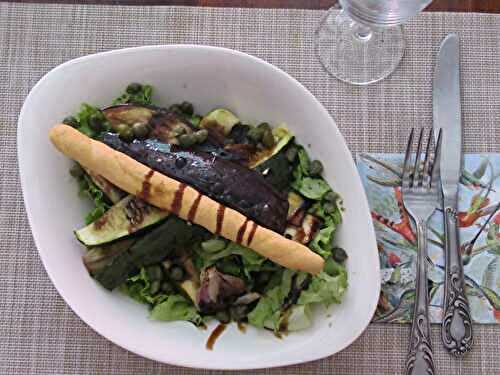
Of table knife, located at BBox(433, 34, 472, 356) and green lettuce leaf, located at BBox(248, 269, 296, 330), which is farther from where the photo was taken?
table knife, located at BBox(433, 34, 472, 356)

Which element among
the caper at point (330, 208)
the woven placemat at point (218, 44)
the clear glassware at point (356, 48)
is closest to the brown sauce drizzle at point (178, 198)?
the caper at point (330, 208)

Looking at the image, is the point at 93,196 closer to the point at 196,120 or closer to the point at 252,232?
the point at 196,120

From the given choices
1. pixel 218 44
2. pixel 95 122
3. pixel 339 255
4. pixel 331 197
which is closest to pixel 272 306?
pixel 339 255

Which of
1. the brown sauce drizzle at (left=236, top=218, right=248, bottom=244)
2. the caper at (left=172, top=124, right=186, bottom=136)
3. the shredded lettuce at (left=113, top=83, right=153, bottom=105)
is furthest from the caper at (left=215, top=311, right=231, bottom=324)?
the shredded lettuce at (left=113, top=83, right=153, bottom=105)

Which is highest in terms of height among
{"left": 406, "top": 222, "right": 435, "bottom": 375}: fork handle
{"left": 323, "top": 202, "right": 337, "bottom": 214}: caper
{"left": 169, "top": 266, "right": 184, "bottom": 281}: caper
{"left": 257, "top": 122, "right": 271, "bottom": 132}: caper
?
{"left": 257, "top": 122, "right": 271, "bottom": 132}: caper

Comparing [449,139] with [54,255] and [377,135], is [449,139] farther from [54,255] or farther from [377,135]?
[54,255]

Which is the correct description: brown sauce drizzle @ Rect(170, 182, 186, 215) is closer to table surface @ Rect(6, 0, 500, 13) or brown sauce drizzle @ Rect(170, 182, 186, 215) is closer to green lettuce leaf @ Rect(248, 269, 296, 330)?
green lettuce leaf @ Rect(248, 269, 296, 330)
